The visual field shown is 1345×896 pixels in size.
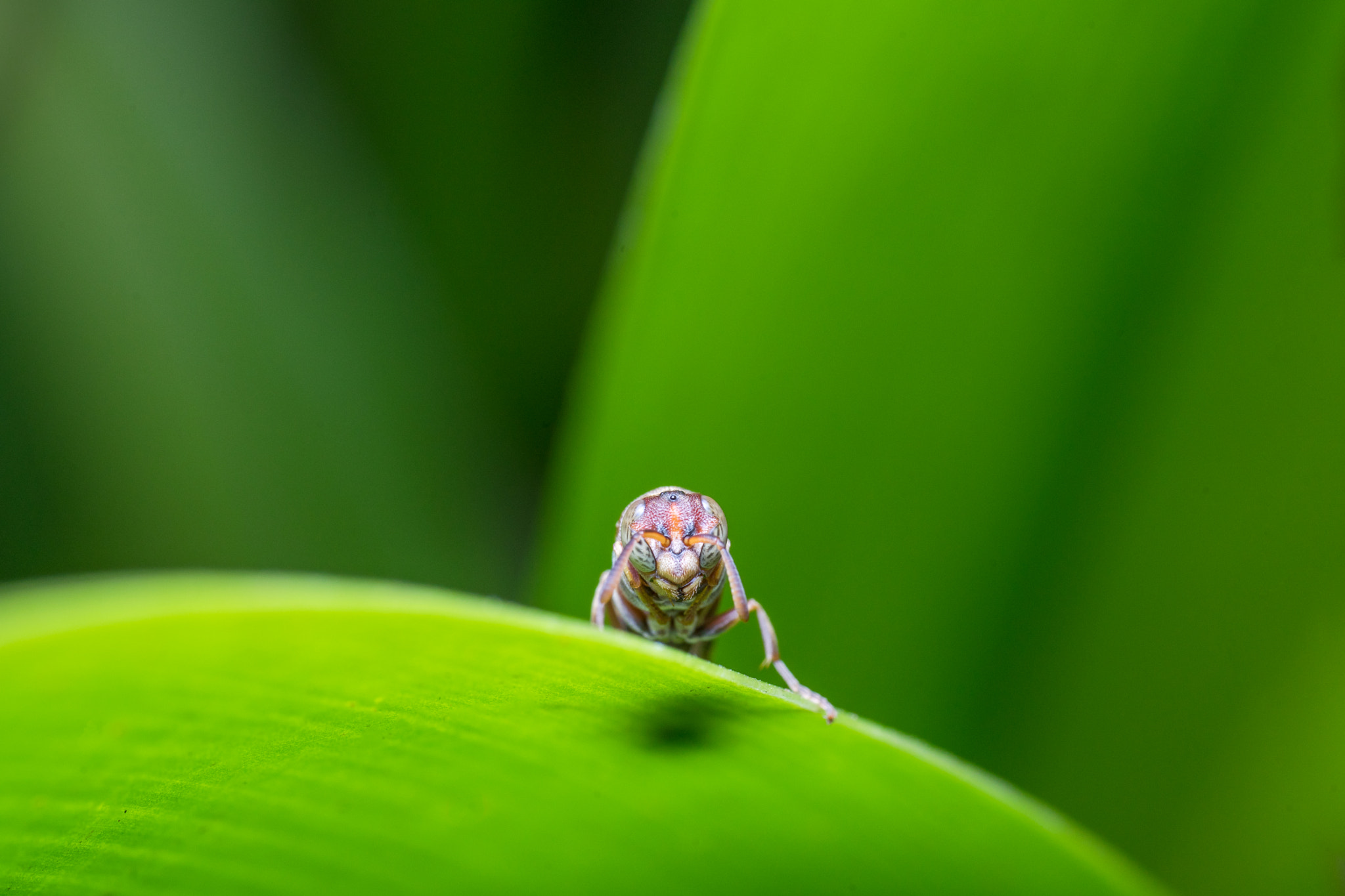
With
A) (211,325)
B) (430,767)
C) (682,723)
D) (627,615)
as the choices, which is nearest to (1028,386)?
(627,615)

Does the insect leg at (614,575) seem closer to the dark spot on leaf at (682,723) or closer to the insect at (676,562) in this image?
the insect at (676,562)

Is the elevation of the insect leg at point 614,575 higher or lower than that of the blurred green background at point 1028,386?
lower

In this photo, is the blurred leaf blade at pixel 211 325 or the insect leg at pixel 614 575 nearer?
the insect leg at pixel 614 575

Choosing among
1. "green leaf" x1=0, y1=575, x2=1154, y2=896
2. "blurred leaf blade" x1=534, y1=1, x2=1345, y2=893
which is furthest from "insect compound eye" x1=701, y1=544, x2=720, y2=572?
"green leaf" x1=0, y1=575, x2=1154, y2=896

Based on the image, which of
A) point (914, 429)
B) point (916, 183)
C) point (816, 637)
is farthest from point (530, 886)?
point (916, 183)

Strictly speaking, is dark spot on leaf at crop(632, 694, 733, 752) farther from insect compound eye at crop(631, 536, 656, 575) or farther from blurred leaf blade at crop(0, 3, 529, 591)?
blurred leaf blade at crop(0, 3, 529, 591)

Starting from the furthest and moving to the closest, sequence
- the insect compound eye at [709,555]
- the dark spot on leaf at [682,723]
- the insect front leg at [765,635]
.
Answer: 1. the insect compound eye at [709,555]
2. the insect front leg at [765,635]
3. the dark spot on leaf at [682,723]

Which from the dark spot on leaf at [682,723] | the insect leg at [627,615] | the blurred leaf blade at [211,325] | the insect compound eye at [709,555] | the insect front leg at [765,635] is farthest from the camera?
the blurred leaf blade at [211,325]

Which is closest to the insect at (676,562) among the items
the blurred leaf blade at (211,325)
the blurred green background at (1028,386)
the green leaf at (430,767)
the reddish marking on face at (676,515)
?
the reddish marking on face at (676,515)
